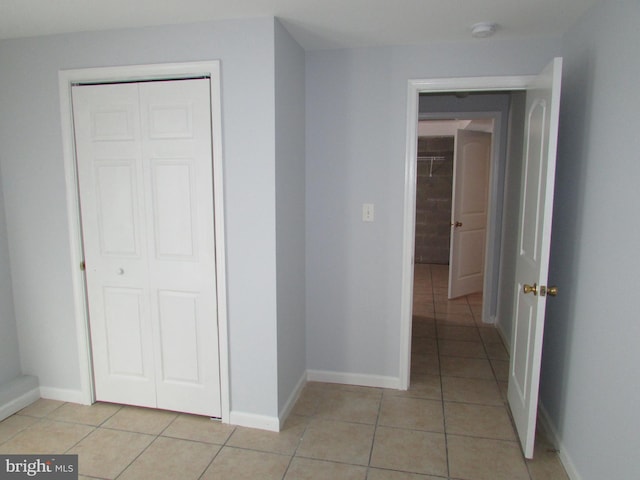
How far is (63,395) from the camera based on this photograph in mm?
2729

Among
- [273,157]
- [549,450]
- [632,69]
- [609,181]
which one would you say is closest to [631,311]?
[609,181]

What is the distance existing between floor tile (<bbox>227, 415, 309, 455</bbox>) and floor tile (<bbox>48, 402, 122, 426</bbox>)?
0.83m

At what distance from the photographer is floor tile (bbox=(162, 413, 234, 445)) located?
2340mm

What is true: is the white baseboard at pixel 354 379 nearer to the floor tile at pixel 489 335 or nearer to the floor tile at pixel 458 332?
the floor tile at pixel 458 332

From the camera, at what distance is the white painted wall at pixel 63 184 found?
2.20 meters

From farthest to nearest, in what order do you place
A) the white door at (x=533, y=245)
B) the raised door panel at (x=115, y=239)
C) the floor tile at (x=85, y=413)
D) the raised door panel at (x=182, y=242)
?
1. the floor tile at (x=85, y=413)
2. the raised door panel at (x=115, y=239)
3. the raised door panel at (x=182, y=242)
4. the white door at (x=533, y=245)

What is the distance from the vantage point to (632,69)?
61.8 inches

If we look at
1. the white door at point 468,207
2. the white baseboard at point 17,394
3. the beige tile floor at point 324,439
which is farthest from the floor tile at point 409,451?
the white door at point 468,207

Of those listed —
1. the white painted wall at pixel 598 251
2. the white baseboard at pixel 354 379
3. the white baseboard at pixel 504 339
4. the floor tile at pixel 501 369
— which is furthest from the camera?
the white baseboard at pixel 504 339

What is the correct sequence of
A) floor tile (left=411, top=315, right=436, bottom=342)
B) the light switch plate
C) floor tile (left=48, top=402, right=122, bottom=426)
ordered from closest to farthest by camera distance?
floor tile (left=48, top=402, right=122, bottom=426) → the light switch plate → floor tile (left=411, top=315, right=436, bottom=342)

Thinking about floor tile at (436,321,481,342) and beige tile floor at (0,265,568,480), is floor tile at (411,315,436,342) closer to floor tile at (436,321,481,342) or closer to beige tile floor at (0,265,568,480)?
floor tile at (436,321,481,342)

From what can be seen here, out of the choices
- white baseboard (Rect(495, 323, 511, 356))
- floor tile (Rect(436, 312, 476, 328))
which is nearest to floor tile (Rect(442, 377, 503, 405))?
white baseboard (Rect(495, 323, 511, 356))

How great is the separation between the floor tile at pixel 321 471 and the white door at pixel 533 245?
2.80 ft

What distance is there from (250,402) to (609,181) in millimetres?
2078
